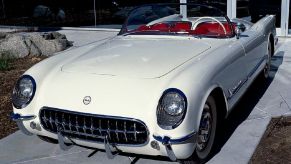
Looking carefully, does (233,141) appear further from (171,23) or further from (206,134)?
(171,23)

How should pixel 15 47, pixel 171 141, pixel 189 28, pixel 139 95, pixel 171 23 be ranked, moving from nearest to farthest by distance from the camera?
pixel 171 141 < pixel 139 95 < pixel 189 28 < pixel 171 23 < pixel 15 47

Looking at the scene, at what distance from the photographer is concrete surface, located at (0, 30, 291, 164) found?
13.2 feet

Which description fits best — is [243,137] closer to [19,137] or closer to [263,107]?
[263,107]

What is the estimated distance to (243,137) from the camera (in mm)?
4344

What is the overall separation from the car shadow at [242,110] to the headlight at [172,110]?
2.89ft

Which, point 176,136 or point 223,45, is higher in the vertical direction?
point 223,45

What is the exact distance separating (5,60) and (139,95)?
524cm

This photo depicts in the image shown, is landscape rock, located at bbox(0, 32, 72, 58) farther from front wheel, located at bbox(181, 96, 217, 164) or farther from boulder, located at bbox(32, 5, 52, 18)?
front wheel, located at bbox(181, 96, 217, 164)

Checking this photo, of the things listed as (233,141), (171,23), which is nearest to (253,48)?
(171,23)

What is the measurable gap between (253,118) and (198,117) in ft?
5.35

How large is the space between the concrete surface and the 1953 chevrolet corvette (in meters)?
0.27

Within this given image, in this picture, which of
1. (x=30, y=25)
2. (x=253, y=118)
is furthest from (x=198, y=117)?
(x=30, y=25)

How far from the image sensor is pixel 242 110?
16.8 feet

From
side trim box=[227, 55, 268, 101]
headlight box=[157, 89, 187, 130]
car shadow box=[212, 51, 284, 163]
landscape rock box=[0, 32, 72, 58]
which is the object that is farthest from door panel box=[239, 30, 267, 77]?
landscape rock box=[0, 32, 72, 58]
